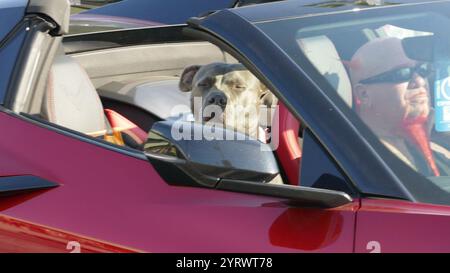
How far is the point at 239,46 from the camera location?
7.02ft

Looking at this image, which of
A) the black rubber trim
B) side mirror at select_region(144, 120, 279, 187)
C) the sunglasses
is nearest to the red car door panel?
side mirror at select_region(144, 120, 279, 187)

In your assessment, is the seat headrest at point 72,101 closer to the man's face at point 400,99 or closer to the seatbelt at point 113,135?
the seatbelt at point 113,135

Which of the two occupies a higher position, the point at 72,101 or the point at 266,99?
the point at 266,99

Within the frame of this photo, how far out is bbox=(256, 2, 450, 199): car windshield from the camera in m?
2.06

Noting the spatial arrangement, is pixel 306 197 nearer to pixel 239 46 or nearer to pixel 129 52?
pixel 239 46

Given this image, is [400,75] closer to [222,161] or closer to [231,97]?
[222,161]

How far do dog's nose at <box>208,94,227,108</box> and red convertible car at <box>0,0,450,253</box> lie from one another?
1.67 ft

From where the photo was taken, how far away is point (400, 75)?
2.21 meters

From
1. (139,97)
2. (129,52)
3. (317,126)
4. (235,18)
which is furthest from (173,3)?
(317,126)

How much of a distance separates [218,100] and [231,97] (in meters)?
0.05

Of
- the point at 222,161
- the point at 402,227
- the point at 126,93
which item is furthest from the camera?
the point at 126,93

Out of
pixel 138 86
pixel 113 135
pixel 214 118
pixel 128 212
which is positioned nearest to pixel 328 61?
pixel 128 212

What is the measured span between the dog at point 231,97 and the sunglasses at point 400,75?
72 centimetres
